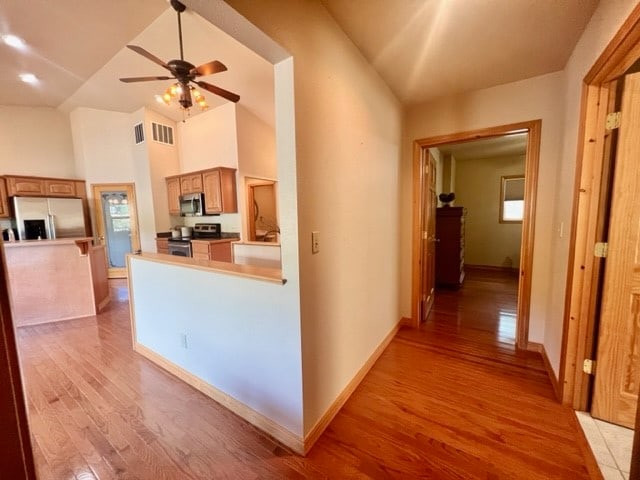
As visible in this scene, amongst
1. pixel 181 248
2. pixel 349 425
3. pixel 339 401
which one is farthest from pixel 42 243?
pixel 349 425

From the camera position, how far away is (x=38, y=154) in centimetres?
543

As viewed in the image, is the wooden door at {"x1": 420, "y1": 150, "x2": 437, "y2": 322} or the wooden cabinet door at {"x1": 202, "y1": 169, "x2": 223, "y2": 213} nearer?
the wooden door at {"x1": 420, "y1": 150, "x2": 437, "y2": 322}

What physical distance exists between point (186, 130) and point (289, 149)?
5.04 metres

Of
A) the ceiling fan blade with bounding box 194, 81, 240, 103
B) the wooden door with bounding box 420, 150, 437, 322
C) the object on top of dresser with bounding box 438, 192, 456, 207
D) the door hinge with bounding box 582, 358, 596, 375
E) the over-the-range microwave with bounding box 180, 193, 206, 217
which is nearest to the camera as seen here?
the door hinge with bounding box 582, 358, 596, 375

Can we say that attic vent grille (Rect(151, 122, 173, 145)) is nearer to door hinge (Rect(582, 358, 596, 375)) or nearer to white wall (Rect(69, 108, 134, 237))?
white wall (Rect(69, 108, 134, 237))

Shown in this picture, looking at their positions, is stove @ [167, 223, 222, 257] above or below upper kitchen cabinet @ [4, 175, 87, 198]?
below

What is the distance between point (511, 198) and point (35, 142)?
9234 mm

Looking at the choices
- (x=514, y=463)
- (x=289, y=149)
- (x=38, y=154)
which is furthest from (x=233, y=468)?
(x=38, y=154)

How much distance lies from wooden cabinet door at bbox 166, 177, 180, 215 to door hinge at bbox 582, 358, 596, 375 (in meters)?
5.86

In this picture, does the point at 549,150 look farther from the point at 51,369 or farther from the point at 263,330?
the point at 51,369

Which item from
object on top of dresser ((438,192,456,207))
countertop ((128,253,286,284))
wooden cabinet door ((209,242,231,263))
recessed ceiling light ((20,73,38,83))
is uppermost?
recessed ceiling light ((20,73,38,83))

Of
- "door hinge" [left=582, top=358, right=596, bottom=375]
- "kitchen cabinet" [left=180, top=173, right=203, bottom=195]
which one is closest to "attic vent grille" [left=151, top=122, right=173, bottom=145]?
"kitchen cabinet" [left=180, top=173, right=203, bottom=195]

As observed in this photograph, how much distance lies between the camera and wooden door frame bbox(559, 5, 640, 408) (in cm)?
167

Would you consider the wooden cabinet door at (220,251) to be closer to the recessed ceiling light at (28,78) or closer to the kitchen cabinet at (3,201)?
the recessed ceiling light at (28,78)
